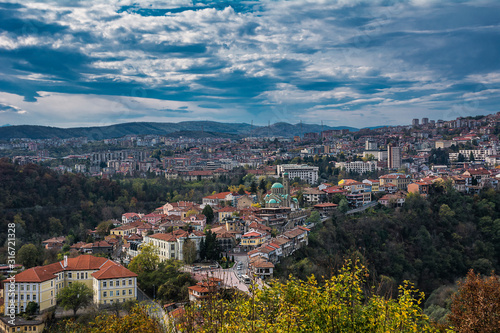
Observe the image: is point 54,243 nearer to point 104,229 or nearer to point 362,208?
point 104,229

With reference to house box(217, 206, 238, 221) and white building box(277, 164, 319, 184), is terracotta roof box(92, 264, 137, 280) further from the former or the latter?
white building box(277, 164, 319, 184)

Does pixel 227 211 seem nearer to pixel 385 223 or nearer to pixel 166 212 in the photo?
pixel 166 212

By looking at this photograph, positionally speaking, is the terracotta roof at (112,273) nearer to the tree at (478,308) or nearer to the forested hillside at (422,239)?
the forested hillside at (422,239)

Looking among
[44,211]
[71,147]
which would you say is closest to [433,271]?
[44,211]

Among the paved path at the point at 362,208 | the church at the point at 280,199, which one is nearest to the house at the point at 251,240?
the church at the point at 280,199

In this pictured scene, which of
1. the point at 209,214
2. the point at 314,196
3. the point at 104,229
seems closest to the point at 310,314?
the point at 209,214

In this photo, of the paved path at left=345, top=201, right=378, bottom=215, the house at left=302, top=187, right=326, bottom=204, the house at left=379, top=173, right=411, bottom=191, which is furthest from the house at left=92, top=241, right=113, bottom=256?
the house at left=379, top=173, right=411, bottom=191
